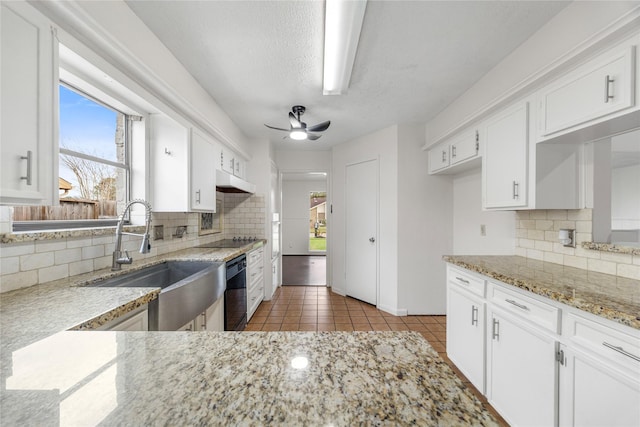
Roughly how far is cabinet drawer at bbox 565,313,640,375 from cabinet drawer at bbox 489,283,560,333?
0.22 ft

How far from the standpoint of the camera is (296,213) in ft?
27.4

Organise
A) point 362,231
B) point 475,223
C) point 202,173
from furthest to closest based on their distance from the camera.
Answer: point 362,231
point 475,223
point 202,173

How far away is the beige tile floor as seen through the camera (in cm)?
296

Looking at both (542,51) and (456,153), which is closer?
(542,51)

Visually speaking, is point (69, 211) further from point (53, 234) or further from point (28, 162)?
point (28, 162)

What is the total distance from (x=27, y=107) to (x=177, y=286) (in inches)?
40.5

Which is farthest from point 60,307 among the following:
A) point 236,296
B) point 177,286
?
point 236,296

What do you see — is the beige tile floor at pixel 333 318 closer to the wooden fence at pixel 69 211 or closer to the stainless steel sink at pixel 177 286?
the stainless steel sink at pixel 177 286

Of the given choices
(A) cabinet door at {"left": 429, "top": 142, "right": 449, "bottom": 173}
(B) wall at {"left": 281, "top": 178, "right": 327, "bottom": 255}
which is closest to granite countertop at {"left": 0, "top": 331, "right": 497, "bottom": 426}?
(A) cabinet door at {"left": 429, "top": 142, "right": 449, "bottom": 173}

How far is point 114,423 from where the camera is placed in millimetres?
417

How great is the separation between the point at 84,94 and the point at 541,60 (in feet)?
9.93

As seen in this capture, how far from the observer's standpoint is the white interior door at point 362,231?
3719mm

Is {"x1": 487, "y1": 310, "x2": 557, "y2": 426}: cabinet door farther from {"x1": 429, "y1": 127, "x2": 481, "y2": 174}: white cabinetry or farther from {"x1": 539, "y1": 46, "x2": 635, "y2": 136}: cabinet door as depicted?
{"x1": 429, "y1": 127, "x2": 481, "y2": 174}: white cabinetry

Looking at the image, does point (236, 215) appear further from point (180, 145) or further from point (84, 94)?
point (84, 94)
